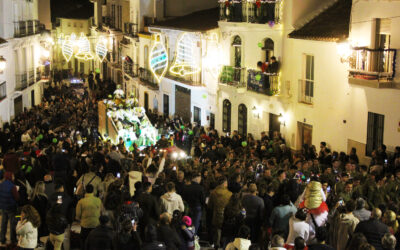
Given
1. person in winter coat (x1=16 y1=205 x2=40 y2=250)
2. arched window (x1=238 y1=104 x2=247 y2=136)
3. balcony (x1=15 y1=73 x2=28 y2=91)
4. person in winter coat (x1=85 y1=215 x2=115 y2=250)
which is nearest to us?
person in winter coat (x1=85 y1=215 x2=115 y2=250)

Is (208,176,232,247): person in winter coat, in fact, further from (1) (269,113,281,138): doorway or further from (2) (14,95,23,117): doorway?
(2) (14,95,23,117): doorway

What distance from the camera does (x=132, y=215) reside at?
12758mm

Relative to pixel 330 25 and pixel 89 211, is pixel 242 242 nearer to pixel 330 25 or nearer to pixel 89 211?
pixel 89 211

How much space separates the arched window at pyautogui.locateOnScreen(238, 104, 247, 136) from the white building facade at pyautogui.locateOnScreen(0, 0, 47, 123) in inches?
528

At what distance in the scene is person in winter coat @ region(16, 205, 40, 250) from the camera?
40.9ft

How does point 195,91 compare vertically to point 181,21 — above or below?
below

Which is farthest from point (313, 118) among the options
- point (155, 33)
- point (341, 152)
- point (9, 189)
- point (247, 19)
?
point (155, 33)

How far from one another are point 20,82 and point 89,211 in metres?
30.9

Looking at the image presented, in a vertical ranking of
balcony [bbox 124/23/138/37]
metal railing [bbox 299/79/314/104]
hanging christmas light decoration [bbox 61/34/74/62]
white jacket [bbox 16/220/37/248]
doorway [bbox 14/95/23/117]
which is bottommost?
doorway [bbox 14/95/23/117]

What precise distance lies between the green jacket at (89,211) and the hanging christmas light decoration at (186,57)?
21223 mm

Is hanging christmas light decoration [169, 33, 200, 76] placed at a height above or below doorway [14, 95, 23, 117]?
above

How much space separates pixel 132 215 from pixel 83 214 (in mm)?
1109

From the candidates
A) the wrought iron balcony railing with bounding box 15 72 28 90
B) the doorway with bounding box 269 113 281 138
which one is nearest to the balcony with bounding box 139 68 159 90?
the wrought iron balcony railing with bounding box 15 72 28 90

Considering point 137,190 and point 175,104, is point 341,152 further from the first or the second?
point 175,104
